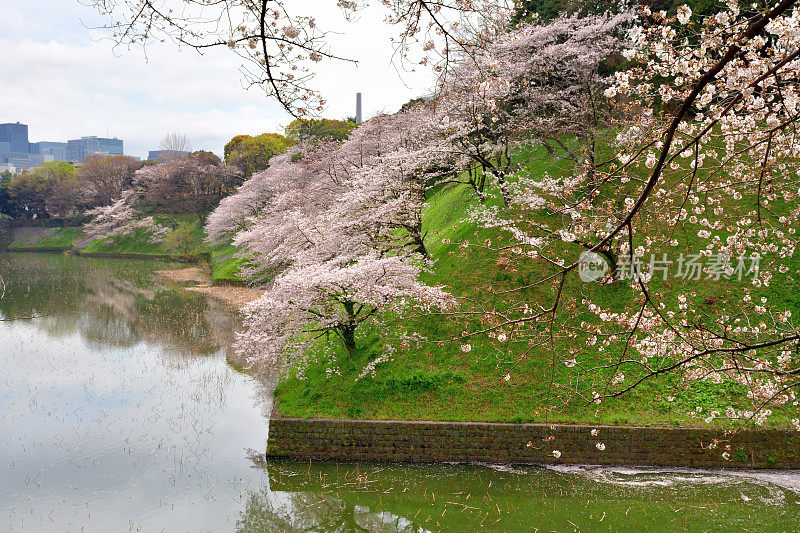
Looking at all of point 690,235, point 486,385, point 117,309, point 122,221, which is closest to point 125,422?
point 486,385

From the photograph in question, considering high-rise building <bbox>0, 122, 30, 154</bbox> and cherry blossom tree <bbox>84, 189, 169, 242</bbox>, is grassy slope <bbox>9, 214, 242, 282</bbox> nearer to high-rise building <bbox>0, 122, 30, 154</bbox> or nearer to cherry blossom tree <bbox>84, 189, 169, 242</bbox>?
cherry blossom tree <bbox>84, 189, 169, 242</bbox>

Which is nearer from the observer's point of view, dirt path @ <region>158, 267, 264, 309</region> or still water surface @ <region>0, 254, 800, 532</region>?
still water surface @ <region>0, 254, 800, 532</region>

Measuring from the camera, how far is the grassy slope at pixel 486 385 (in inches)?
379

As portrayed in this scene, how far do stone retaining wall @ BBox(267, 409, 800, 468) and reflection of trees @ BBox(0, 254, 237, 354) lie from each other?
8.24m

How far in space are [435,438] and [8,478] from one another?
7768mm

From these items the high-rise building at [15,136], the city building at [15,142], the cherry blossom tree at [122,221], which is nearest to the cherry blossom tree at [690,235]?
the cherry blossom tree at [122,221]

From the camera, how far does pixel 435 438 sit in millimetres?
9508

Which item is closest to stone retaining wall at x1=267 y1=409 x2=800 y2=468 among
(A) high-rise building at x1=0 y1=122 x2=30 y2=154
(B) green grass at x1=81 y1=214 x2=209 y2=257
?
(B) green grass at x1=81 y1=214 x2=209 y2=257

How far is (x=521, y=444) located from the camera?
30.5ft

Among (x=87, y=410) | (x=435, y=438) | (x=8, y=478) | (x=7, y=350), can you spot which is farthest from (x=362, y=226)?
(x=7, y=350)

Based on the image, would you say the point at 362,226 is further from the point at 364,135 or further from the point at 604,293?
the point at 364,135

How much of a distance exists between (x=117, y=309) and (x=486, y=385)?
19513 mm

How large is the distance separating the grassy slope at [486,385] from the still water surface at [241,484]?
101 cm

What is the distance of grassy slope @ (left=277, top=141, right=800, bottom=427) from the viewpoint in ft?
31.6
